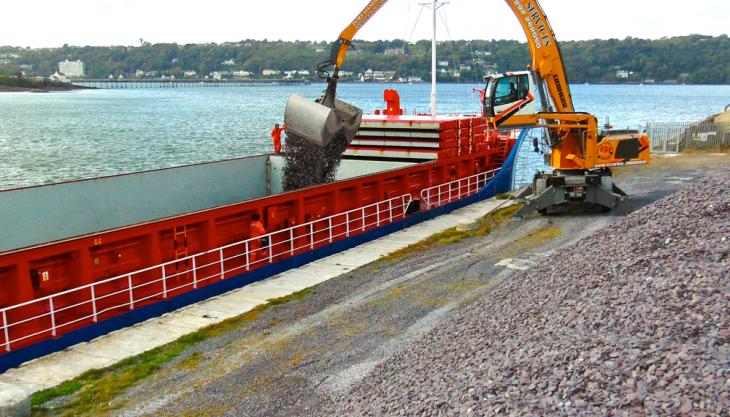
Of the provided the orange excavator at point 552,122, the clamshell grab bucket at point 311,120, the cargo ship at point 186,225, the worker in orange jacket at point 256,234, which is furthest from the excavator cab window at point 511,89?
the worker in orange jacket at point 256,234

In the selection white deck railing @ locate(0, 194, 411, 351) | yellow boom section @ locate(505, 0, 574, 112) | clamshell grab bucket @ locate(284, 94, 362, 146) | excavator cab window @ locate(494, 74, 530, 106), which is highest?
yellow boom section @ locate(505, 0, 574, 112)

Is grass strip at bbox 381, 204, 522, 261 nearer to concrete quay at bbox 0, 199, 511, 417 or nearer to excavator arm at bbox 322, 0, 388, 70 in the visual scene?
concrete quay at bbox 0, 199, 511, 417

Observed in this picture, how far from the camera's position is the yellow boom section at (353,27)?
20.2 meters

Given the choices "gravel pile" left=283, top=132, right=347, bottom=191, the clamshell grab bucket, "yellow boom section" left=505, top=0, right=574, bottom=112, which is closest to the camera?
the clamshell grab bucket

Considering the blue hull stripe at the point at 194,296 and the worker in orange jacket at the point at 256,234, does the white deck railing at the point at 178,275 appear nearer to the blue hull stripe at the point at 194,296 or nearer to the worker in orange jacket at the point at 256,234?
the worker in orange jacket at the point at 256,234

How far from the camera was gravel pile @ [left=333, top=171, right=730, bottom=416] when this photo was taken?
655 cm

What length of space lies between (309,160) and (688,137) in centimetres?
2468

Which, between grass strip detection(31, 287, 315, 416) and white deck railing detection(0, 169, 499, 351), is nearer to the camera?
grass strip detection(31, 287, 315, 416)

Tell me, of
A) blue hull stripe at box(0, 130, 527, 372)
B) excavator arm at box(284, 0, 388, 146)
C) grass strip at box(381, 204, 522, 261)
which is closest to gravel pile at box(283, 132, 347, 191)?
excavator arm at box(284, 0, 388, 146)

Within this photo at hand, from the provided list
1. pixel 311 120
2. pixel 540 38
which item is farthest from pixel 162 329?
pixel 540 38

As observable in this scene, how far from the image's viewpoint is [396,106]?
28.3m

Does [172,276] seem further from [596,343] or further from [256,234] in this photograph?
[596,343]

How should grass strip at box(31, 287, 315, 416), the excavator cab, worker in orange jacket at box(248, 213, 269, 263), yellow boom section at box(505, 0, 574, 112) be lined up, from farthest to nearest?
yellow boom section at box(505, 0, 574, 112)
the excavator cab
worker in orange jacket at box(248, 213, 269, 263)
grass strip at box(31, 287, 315, 416)

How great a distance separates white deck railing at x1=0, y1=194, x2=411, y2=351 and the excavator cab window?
4156mm
